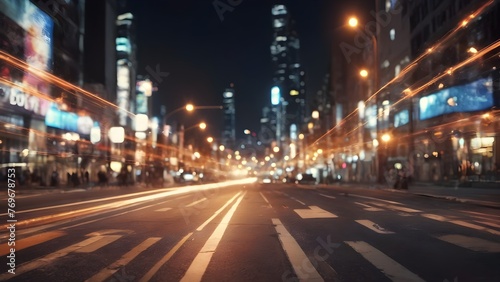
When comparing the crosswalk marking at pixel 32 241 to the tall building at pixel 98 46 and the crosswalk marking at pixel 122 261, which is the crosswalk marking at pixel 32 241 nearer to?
the crosswalk marking at pixel 122 261

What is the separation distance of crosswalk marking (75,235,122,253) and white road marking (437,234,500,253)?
24.8ft

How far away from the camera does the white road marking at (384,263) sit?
7898 mm

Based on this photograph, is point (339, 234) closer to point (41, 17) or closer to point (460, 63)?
point (460, 63)

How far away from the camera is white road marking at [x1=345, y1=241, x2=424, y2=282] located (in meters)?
7.90

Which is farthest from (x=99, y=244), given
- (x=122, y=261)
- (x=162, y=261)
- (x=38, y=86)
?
(x=38, y=86)

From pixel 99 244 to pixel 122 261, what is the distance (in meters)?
2.43

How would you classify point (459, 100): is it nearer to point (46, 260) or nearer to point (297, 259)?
point (297, 259)

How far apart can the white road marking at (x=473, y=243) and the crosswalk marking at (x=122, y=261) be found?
6598 mm

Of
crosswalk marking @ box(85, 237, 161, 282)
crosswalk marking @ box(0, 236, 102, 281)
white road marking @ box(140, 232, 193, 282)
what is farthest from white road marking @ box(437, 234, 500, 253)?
crosswalk marking @ box(0, 236, 102, 281)

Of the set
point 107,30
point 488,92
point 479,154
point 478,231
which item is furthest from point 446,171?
point 107,30

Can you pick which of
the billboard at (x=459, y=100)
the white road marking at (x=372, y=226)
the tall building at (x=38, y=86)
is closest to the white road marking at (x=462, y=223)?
the white road marking at (x=372, y=226)

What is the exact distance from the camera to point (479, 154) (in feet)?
142

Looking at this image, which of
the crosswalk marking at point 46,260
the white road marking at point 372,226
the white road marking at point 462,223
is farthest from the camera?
the white road marking at point 372,226

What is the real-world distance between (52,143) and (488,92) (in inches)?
1779
